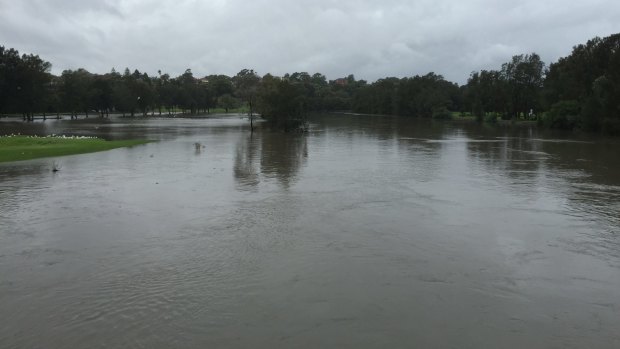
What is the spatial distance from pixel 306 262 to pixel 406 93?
121687 millimetres

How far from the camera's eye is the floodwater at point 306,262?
7.91 meters

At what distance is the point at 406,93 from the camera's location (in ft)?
420

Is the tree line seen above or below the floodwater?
above

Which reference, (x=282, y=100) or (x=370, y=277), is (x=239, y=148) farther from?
(x=370, y=277)

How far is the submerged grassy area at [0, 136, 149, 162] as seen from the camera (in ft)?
96.6

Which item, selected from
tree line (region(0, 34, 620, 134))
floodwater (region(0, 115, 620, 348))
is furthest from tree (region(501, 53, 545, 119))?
floodwater (region(0, 115, 620, 348))

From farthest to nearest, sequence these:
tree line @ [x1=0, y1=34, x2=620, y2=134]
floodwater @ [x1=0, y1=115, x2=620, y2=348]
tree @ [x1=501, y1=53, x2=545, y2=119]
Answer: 1. tree @ [x1=501, y1=53, x2=545, y2=119]
2. tree line @ [x1=0, y1=34, x2=620, y2=134]
3. floodwater @ [x1=0, y1=115, x2=620, y2=348]

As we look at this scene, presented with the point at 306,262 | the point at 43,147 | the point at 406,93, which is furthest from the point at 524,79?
the point at 306,262

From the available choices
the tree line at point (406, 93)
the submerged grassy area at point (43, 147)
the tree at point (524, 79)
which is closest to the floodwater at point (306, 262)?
the submerged grassy area at point (43, 147)

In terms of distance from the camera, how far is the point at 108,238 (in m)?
12.9

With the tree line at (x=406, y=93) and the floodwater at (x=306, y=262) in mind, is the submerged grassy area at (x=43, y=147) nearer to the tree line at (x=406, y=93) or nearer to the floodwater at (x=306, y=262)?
the floodwater at (x=306, y=262)

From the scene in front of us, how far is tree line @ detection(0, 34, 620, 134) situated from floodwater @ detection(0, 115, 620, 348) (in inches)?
1559

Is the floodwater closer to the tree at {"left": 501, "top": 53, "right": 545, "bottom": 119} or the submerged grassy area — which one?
the submerged grassy area

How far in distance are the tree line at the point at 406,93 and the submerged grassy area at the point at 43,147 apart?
26010 millimetres
